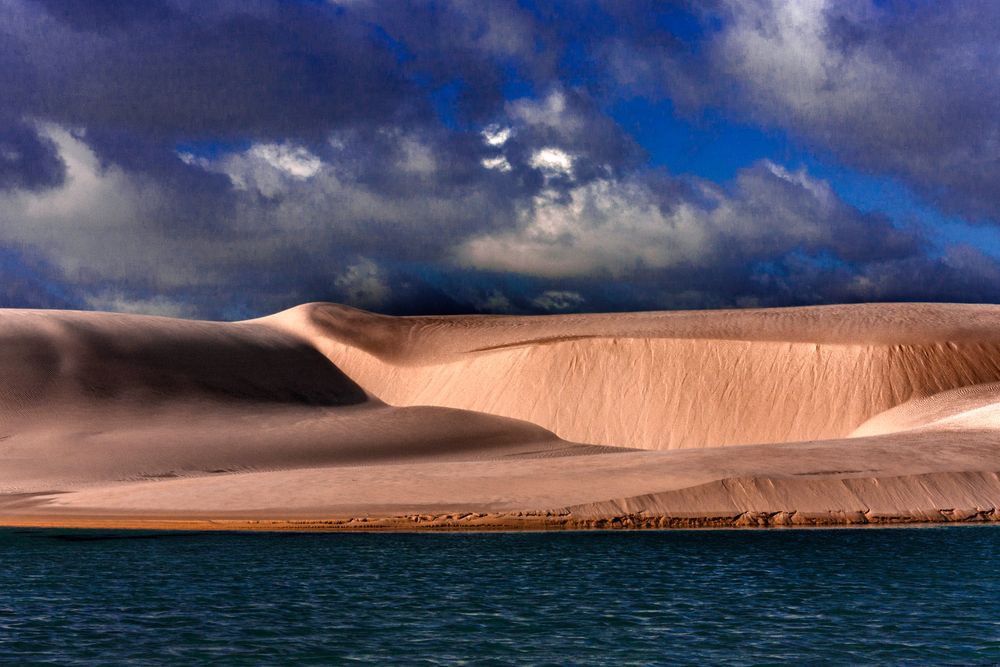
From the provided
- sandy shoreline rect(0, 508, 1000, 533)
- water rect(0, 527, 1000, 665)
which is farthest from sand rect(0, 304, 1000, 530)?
water rect(0, 527, 1000, 665)

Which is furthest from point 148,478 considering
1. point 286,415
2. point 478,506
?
point 478,506

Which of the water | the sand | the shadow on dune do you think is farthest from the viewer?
the shadow on dune

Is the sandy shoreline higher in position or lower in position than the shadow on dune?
lower

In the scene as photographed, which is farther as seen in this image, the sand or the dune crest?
the dune crest

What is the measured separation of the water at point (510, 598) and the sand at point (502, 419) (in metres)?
3.70

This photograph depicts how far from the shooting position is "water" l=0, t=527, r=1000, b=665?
53.5ft

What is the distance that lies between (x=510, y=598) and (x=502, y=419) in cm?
4120

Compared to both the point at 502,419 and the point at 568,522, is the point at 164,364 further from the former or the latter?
the point at 568,522

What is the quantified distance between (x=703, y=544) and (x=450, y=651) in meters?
15.3

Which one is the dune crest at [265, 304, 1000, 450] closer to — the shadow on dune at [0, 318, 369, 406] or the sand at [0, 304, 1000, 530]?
the sand at [0, 304, 1000, 530]

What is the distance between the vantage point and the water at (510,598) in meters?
16.3

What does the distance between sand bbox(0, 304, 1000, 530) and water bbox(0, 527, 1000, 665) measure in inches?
146

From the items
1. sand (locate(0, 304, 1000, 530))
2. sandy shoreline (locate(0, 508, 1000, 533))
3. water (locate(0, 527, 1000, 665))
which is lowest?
water (locate(0, 527, 1000, 665))

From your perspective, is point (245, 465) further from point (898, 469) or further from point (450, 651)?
point (450, 651)
